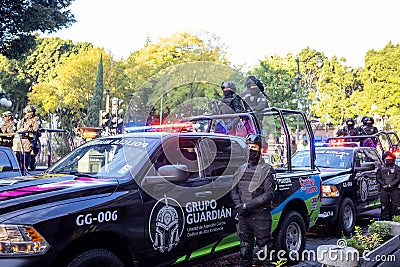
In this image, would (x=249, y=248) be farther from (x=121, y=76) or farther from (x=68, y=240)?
(x=121, y=76)

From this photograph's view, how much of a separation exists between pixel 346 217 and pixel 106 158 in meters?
6.41

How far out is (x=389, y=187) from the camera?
952 centimetres

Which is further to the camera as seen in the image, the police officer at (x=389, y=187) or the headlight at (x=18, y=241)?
the police officer at (x=389, y=187)

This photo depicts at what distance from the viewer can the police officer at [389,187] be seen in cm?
955

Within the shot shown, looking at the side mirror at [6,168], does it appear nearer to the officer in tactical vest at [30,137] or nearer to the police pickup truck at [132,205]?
the police pickup truck at [132,205]

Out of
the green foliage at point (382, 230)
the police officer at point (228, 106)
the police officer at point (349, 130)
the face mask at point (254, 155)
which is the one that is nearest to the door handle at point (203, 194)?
the face mask at point (254, 155)

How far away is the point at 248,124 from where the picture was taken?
7309 mm

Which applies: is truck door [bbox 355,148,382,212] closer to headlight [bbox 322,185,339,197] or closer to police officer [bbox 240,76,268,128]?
headlight [bbox 322,185,339,197]

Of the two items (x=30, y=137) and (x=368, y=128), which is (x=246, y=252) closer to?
(x=30, y=137)

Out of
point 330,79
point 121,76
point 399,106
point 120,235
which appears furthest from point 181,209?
point 330,79

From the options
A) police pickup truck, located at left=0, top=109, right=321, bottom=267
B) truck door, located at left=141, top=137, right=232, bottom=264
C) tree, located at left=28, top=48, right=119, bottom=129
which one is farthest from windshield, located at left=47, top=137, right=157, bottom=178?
tree, located at left=28, top=48, right=119, bottom=129

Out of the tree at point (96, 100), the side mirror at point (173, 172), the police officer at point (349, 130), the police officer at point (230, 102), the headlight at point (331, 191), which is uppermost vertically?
the tree at point (96, 100)

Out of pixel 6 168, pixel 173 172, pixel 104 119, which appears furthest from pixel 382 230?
pixel 104 119

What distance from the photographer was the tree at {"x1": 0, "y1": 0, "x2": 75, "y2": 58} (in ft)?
67.1
